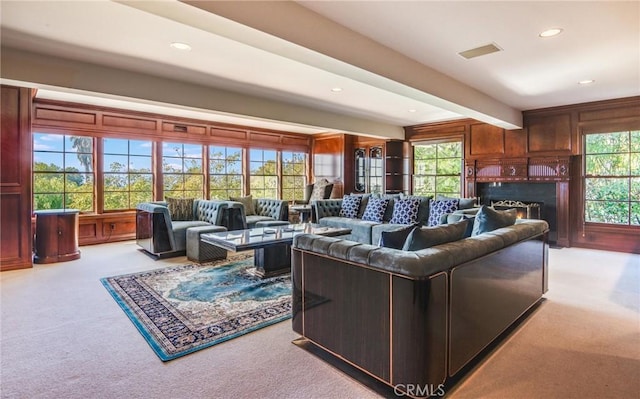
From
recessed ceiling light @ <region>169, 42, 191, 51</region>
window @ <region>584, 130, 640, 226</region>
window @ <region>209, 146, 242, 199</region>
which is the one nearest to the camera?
recessed ceiling light @ <region>169, 42, 191, 51</region>

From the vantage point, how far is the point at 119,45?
3.23 m

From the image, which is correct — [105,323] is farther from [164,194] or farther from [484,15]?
[164,194]

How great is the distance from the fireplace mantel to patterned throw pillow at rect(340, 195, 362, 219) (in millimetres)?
2523

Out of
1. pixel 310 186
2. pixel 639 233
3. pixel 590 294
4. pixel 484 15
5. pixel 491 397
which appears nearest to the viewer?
pixel 491 397

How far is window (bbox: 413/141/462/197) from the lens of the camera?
7.43 m

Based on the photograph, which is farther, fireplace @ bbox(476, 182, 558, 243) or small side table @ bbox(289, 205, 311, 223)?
small side table @ bbox(289, 205, 311, 223)

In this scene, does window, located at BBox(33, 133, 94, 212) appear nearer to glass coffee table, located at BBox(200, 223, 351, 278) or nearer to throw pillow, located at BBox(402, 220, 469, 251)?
glass coffee table, located at BBox(200, 223, 351, 278)

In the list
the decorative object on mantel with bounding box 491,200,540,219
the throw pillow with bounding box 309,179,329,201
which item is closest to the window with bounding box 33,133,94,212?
the throw pillow with bounding box 309,179,329,201

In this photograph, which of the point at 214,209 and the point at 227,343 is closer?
the point at 227,343

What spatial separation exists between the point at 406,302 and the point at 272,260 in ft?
8.60

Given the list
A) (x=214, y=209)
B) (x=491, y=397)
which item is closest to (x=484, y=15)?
(x=491, y=397)

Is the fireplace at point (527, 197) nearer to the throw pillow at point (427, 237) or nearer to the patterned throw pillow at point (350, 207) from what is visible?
the patterned throw pillow at point (350, 207)

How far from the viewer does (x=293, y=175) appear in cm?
925

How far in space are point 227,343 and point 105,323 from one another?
117 cm
